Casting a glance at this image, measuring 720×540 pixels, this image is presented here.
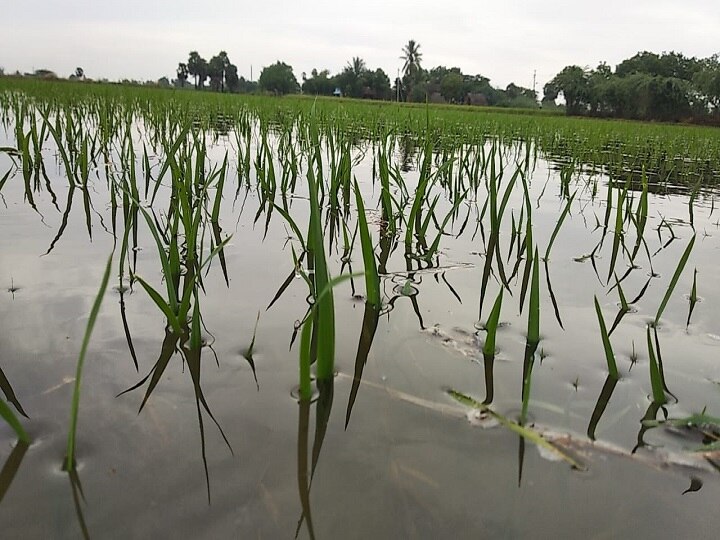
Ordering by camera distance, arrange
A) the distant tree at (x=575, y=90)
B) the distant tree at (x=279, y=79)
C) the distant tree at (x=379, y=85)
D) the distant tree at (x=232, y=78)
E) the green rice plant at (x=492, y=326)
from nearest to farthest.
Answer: the green rice plant at (x=492, y=326) → the distant tree at (x=575, y=90) → the distant tree at (x=379, y=85) → the distant tree at (x=279, y=79) → the distant tree at (x=232, y=78)

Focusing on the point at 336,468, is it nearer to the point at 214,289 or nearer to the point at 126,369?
the point at 126,369

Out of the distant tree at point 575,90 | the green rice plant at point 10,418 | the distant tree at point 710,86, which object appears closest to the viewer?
the green rice plant at point 10,418

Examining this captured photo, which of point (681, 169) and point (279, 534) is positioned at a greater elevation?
point (681, 169)

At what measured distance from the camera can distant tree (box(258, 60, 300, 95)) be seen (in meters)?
74.7

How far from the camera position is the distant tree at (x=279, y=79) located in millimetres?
74688

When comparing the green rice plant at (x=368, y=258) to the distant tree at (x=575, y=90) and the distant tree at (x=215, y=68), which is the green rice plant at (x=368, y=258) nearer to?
the distant tree at (x=575, y=90)

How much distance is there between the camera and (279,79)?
74688 millimetres

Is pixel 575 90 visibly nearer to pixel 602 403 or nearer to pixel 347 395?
pixel 602 403

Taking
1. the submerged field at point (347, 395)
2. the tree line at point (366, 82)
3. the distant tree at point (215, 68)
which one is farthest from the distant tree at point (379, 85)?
the submerged field at point (347, 395)

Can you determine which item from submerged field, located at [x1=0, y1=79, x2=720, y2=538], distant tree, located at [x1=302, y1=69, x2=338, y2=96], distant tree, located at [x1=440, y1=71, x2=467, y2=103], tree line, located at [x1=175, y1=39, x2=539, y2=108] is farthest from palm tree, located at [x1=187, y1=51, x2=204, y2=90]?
submerged field, located at [x1=0, y1=79, x2=720, y2=538]

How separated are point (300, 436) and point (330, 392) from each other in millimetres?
136

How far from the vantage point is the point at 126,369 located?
3.30 feet

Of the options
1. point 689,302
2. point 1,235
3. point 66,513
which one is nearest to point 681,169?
point 689,302

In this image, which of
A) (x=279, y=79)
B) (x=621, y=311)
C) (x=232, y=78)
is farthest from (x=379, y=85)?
(x=621, y=311)
